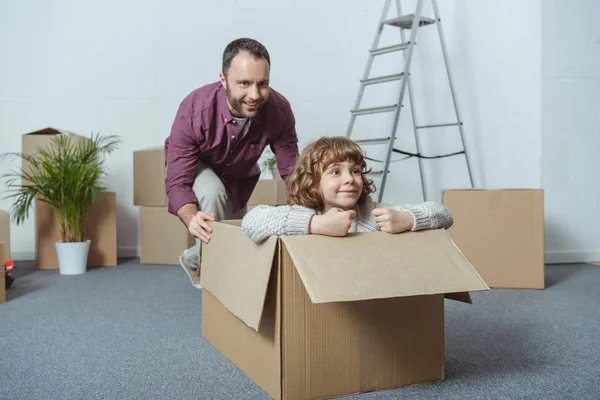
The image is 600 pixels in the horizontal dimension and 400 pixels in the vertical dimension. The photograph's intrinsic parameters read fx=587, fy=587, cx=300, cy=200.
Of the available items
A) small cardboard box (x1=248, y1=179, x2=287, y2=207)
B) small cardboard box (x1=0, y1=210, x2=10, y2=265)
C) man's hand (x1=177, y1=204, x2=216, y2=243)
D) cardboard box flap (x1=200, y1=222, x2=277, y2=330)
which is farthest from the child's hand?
small cardboard box (x1=0, y1=210, x2=10, y2=265)

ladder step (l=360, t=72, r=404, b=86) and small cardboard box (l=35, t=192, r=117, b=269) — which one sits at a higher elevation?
ladder step (l=360, t=72, r=404, b=86)

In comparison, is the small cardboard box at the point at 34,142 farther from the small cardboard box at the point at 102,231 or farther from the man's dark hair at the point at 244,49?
the man's dark hair at the point at 244,49

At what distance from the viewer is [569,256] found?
3.01 metres

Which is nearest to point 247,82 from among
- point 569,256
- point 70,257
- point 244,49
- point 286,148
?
point 244,49

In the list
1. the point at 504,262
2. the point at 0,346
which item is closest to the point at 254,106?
the point at 0,346

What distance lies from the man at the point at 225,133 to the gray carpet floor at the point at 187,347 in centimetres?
33

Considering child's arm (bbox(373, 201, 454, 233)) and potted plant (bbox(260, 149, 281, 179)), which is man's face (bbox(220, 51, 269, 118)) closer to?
child's arm (bbox(373, 201, 454, 233))

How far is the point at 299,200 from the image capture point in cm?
137

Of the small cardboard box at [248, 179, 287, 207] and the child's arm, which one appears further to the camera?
the small cardboard box at [248, 179, 287, 207]

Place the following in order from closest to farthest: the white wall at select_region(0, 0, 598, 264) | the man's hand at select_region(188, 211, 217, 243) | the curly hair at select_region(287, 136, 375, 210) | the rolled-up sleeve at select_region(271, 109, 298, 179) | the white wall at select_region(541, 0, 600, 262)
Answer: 1. the curly hair at select_region(287, 136, 375, 210)
2. the man's hand at select_region(188, 211, 217, 243)
3. the rolled-up sleeve at select_region(271, 109, 298, 179)
4. the white wall at select_region(541, 0, 600, 262)
5. the white wall at select_region(0, 0, 598, 264)

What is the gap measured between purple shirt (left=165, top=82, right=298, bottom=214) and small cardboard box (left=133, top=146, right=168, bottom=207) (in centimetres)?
102

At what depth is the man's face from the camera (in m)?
1.75

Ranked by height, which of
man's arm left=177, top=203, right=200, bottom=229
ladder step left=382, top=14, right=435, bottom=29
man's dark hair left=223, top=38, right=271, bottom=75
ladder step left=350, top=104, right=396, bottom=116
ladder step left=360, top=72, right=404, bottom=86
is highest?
ladder step left=382, top=14, right=435, bottom=29

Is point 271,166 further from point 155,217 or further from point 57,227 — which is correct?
point 57,227
